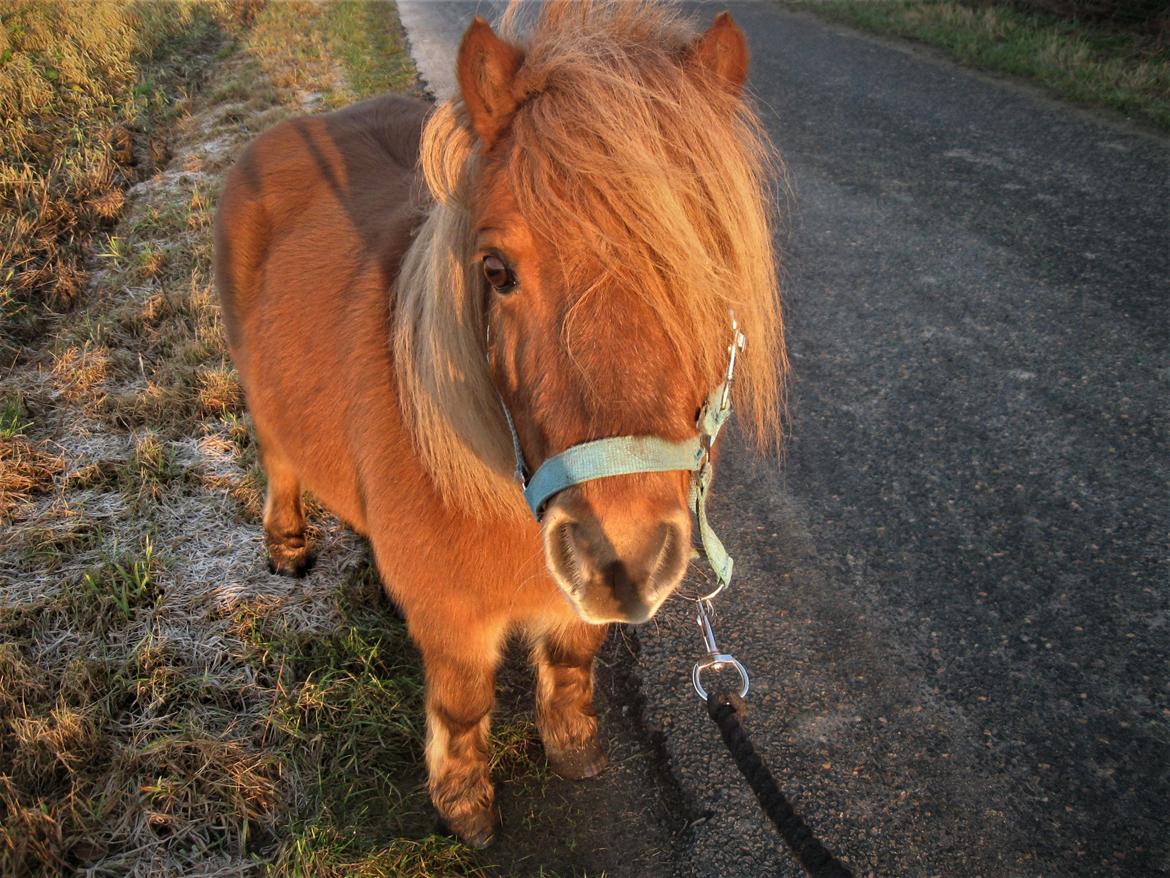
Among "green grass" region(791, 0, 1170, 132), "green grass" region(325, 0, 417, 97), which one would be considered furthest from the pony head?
"green grass" region(325, 0, 417, 97)

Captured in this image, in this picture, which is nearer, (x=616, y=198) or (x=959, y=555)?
(x=616, y=198)

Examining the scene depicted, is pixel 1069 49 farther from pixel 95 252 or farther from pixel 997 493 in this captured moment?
pixel 95 252

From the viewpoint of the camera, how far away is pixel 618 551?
1352mm

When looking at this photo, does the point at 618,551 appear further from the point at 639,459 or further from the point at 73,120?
the point at 73,120

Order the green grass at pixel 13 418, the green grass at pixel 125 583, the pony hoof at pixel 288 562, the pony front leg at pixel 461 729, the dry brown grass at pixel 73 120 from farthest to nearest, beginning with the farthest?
the dry brown grass at pixel 73 120 → the green grass at pixel 13 418 → the pony hoof at pixel 288 562 → the green grass at pixel 125 583 → the pony front leg at pixel 461 729

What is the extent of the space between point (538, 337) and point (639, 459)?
326mm

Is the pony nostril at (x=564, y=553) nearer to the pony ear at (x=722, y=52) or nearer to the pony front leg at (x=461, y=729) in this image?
the pony front leg at (x=461, y=729)

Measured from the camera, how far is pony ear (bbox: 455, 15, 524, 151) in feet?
4.99

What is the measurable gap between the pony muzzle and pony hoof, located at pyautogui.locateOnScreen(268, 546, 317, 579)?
223cm

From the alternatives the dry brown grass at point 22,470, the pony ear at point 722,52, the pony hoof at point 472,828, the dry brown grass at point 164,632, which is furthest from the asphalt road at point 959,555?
the dry brown grass at point 22,470

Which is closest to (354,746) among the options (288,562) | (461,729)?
(461,729)

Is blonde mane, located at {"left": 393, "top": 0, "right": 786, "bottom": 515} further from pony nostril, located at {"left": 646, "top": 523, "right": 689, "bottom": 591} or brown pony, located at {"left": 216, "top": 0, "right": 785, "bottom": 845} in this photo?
pony nostril, located at {"left": 646, "top": 523, "right": 689, "bottom": 591}

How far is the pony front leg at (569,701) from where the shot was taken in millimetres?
2414

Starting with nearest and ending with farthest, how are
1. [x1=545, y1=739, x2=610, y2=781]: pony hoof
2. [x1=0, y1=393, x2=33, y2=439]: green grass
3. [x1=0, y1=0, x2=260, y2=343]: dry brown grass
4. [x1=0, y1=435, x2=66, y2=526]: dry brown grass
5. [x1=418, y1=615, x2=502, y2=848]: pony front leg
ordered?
1. [x1=418, y1=615, x2=502, y2=848]: pony front leg
2. [x1=545, y1=739, x2=610, y2=781]: pony hoof
3. [x1=0, y1=435, x2=66, y2=526]: dry brown grass
4. [x1=0, y1=393, x2=33, y2=439]: green grass
5. [x1=0, y1=0, x2=260, y2=343]: dry brown grass
